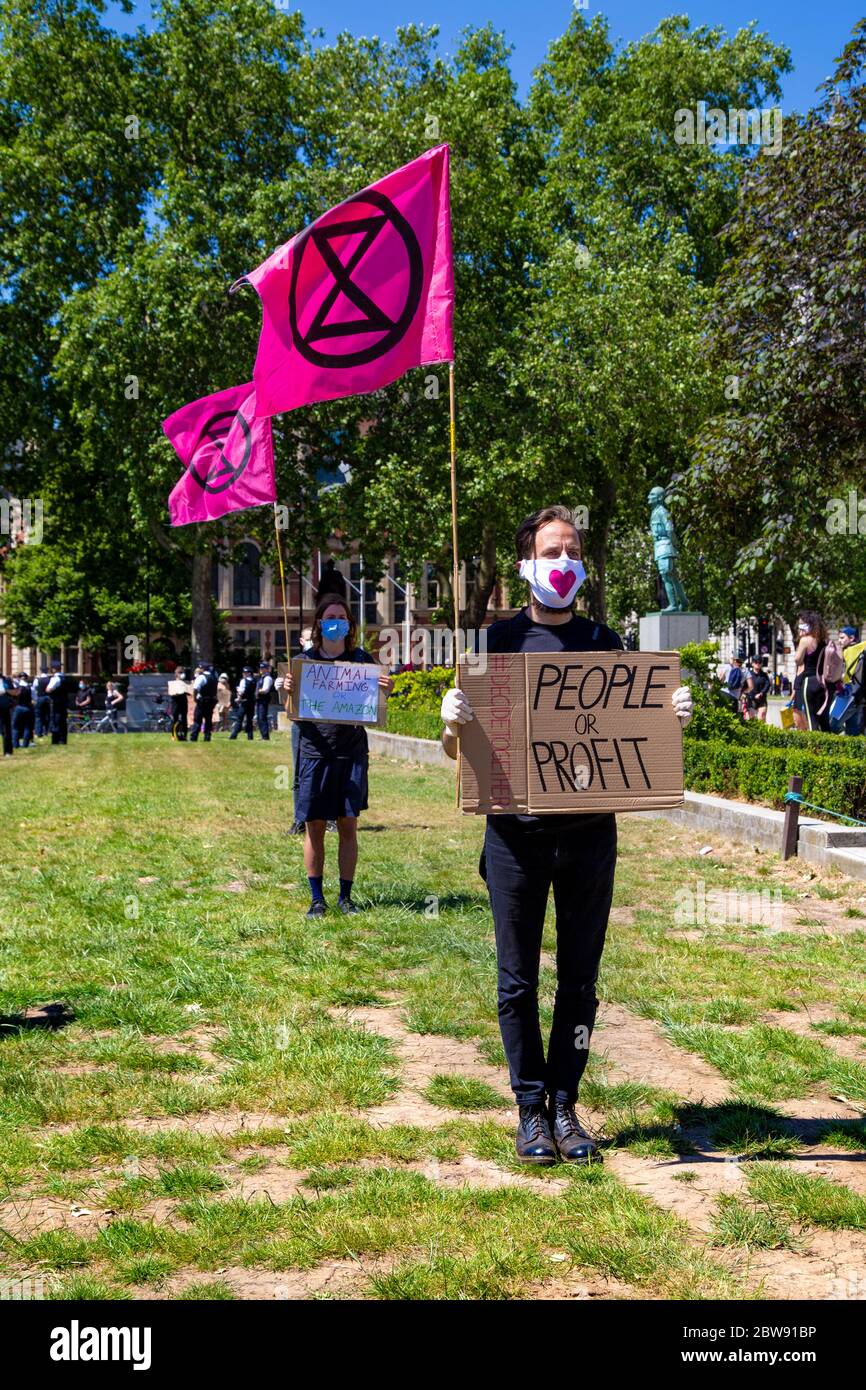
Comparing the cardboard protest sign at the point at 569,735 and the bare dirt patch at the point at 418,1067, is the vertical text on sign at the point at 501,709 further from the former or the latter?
the bare dirt patch at the point at 418,1067

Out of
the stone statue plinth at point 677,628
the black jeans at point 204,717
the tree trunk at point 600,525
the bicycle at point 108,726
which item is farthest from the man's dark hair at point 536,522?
the tree trunk at point 600,525

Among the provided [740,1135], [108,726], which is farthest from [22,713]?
[740,1135]

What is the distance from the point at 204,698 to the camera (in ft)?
97.8

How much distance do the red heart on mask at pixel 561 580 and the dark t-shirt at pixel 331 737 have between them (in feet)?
12.5

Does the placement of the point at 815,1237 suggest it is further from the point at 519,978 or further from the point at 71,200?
the point at 71,200

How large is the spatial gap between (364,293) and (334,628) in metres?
2.11

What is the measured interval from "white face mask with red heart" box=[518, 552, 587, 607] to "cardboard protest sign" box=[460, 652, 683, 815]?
19 cm

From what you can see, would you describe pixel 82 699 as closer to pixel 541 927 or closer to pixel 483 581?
pixel 483 581

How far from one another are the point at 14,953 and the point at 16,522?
3870cm

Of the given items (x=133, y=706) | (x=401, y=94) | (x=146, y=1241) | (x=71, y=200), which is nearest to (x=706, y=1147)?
(x=146, y=1241)

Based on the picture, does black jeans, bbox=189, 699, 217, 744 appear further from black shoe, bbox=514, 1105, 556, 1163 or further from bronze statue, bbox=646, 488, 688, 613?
black shoe, bbox=514, 1105, 556, 1163

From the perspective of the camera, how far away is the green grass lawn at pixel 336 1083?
11.4ft

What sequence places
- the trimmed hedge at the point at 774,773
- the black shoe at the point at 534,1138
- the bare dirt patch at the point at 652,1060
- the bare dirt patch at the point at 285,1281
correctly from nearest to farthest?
the bare dirt patch at the point at 285,1281 → the black shoe at the point at 534,1138 → the bare dirt patch at the point at 652,1060 → the trimmed hedge at the point at 774,773

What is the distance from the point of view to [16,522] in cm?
4334
